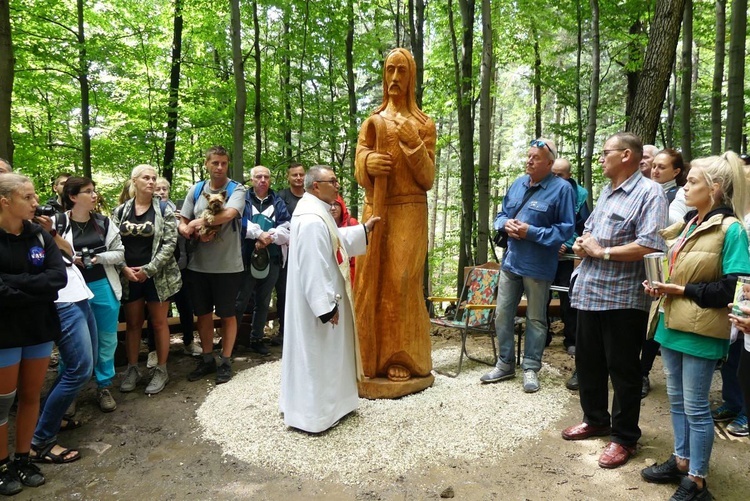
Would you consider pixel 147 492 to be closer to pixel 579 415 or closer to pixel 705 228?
pixel 579 415

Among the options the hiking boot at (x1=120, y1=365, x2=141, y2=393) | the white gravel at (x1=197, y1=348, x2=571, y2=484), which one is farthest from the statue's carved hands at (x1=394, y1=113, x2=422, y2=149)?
the hiking boot at (x1=120, y1=365, x2=141, y2=393)

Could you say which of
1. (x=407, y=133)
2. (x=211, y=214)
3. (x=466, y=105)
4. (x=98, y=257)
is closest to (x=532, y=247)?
(x=407, y=133)

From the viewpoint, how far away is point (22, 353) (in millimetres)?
3016

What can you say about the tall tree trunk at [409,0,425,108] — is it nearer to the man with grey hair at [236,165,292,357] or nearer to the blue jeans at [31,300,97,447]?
the man with grey hair at [236,165,292,357]

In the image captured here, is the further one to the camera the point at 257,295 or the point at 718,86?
the point at 718,86

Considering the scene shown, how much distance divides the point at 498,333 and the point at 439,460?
1.83 meters

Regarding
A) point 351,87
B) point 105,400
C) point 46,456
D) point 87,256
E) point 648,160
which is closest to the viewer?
point 46,456

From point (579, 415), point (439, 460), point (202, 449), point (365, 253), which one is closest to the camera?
point (439, 460)

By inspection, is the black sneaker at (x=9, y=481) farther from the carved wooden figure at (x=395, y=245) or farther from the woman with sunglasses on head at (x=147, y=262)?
the carved wooden figure at (x=395, y=245)

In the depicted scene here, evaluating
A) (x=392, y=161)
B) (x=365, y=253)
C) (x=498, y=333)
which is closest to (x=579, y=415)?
(x=498, y=333)

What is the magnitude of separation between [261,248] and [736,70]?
7024 millimetres

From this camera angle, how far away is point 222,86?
404 inches

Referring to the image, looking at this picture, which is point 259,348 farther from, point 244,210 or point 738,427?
point 738,427

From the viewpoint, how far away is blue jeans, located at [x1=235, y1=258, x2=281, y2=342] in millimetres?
5727
